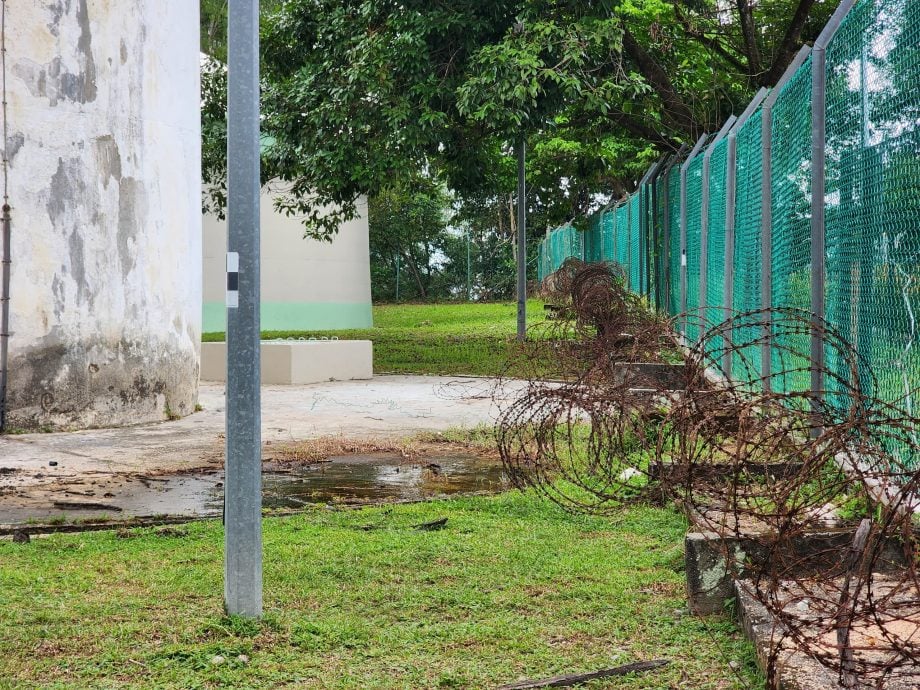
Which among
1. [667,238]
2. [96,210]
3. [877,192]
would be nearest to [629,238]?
[667,238]

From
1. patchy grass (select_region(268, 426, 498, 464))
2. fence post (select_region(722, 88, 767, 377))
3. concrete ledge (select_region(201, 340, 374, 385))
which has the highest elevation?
fence post (select_region(722, 88, 767, 377))

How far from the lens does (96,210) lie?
437 inches

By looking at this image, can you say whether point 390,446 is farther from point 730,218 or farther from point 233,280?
point 233,280

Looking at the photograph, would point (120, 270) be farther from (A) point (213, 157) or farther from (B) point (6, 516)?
(A) point (213, 157)

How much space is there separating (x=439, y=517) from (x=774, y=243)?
122 inches

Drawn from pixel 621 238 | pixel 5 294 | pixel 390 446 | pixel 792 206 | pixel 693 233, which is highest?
pixel 621 238

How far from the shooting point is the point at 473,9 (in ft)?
52.4

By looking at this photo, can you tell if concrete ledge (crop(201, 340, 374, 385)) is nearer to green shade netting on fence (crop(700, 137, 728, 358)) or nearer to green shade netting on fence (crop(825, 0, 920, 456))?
green shade netting on fence (crop(700, 137, 728, 358))

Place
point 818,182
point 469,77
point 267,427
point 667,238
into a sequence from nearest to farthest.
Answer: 1. point 818,182
2. point 267,427
3. point 667,238
4. point 469,77

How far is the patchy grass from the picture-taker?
941 centimetres

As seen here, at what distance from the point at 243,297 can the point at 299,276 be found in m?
22.9

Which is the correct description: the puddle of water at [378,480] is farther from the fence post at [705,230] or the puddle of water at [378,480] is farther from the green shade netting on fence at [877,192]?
the fence post at [705,230]

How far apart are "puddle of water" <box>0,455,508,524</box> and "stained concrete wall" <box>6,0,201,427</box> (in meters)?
3.12

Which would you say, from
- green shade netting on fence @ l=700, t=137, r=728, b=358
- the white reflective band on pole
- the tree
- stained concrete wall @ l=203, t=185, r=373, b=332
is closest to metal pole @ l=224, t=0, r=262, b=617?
the white reflective band on pole
